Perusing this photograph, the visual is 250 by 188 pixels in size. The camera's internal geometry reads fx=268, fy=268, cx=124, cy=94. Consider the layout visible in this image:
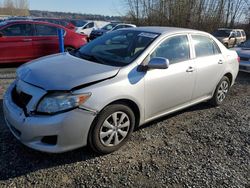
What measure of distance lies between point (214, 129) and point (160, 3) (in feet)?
76.1

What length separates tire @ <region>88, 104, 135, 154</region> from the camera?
324cm

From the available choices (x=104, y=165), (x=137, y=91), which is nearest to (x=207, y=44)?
(x=137, y=91)

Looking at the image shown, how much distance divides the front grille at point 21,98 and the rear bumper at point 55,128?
84mm

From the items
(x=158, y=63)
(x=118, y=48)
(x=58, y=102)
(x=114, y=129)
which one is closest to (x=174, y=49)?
(x=158, y=63)

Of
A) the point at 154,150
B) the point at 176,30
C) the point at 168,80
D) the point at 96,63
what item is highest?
the point at 176,30

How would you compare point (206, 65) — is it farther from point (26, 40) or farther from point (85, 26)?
point (85, 26)

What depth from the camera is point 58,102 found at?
2982mm

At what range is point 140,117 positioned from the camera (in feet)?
12.3

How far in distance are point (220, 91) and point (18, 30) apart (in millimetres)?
6062

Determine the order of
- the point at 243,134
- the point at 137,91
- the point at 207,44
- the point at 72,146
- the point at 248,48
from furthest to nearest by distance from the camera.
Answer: the point at 248,48 < the point at 207,44 < the point at 243,134 < the point at 137,91 < the point at 72,146

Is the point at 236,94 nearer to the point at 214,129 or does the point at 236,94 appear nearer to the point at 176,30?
the point at 214,129

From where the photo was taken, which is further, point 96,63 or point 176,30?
point 176,30

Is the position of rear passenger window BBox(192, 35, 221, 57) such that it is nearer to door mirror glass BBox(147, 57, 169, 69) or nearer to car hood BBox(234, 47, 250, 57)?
door mirror glass BBox(147, 57, 169, 69)

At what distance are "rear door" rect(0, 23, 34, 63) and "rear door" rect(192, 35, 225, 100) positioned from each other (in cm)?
542
